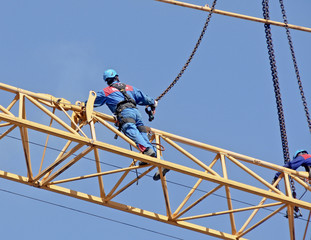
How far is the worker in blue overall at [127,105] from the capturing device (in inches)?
877

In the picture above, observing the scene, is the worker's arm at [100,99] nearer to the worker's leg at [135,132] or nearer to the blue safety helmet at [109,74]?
the worker's leg at [135,132]

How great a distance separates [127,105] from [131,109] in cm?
14

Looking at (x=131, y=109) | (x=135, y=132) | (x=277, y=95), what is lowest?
(x=135, y=132)

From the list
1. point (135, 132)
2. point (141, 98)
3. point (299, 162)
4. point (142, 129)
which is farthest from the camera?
point (299, 162)

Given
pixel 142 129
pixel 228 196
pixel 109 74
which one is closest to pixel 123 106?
pixel 142 129

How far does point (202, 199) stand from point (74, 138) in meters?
3.44

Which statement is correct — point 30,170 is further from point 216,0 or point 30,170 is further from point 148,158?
point 216,0

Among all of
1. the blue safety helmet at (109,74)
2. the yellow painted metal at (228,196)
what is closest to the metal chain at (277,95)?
the yellow painted metal at (228,196)

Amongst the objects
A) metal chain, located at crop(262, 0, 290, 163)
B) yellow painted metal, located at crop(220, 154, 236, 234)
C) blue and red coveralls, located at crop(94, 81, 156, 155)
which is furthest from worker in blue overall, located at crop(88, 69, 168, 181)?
metal chain, located at crop(262, 0, 290, 163)

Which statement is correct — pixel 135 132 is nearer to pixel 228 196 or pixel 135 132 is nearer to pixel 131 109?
pixel 131 109

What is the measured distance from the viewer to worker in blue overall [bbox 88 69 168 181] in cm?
2228

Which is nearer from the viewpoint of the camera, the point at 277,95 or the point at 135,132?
the point at 135,132

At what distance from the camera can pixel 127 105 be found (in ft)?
74.7

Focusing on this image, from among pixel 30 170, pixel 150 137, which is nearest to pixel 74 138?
pixel 30 170
